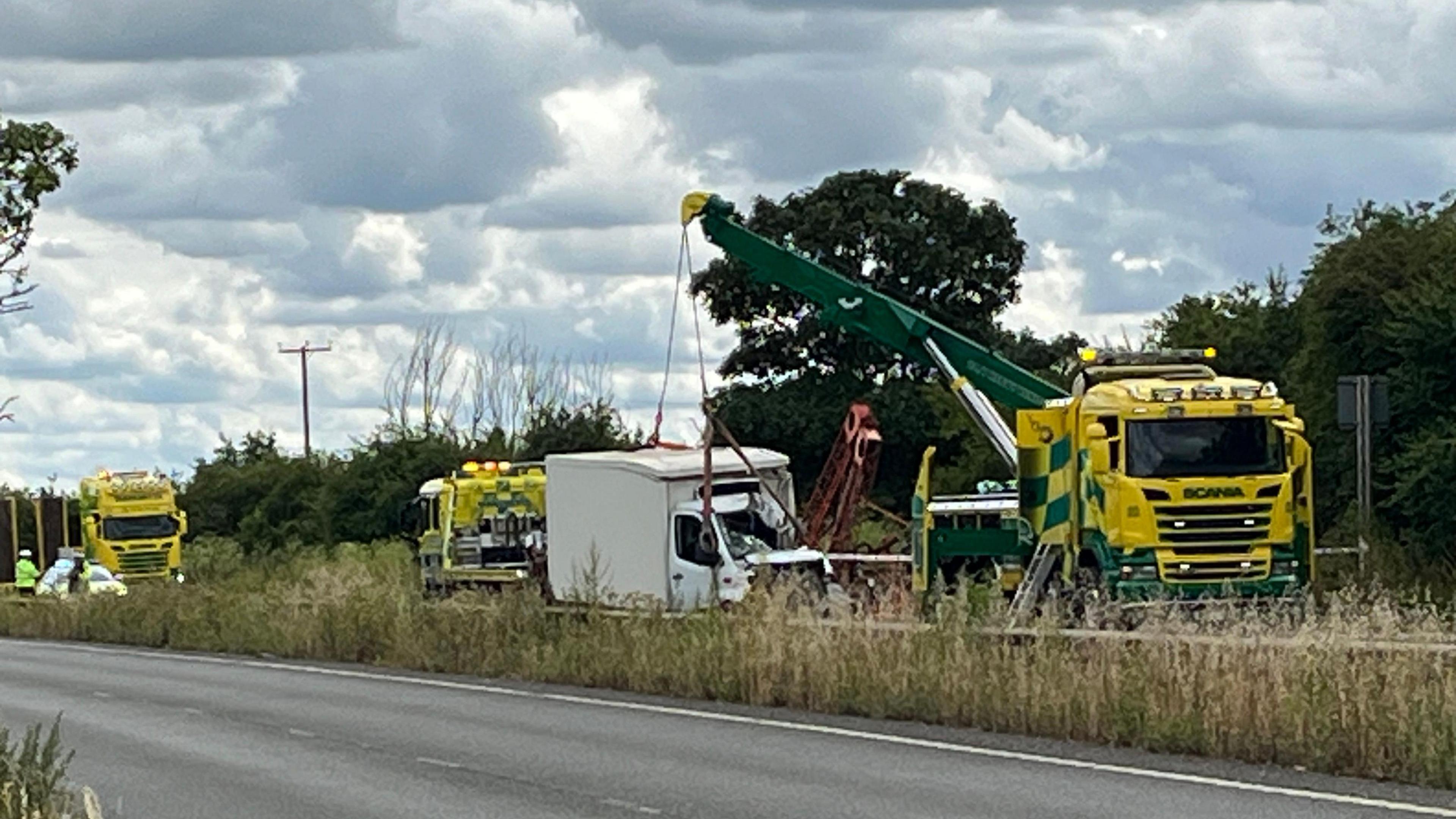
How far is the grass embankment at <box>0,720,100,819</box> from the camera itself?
13.4 metres

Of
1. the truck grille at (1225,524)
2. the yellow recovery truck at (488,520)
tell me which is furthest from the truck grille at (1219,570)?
the yellow recovery truck at (488,520)

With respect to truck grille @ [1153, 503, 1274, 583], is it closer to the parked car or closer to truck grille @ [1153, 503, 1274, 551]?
truck grille @ [1153, 503, 1274, 551]

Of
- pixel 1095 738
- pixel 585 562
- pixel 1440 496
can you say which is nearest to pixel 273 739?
pixel 1095 738

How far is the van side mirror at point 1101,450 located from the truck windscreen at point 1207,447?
0.21m

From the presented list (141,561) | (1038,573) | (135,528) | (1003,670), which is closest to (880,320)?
(1038,573)

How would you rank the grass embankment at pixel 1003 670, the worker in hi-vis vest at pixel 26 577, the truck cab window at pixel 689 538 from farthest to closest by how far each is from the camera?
1. the worker in hi-vis vest at pixel 26 577
2. the truck cab window at pixel 689 538
3. the grass embankment at pixel 1003 670

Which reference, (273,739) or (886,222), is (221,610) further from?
(886,222)

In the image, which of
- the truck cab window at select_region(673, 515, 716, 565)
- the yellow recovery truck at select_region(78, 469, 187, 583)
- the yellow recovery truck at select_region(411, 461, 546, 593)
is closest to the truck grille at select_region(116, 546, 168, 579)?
the yellow recovery truck at select_region(78, 469, 187, 583)

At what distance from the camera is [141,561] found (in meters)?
72.4

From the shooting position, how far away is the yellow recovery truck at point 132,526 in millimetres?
72375

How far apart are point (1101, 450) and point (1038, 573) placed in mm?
2687

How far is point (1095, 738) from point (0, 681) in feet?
61.2

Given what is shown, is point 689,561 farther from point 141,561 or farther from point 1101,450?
point 141,561

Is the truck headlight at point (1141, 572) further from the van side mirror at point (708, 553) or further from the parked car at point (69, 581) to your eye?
the parked car at point (69, 581)
